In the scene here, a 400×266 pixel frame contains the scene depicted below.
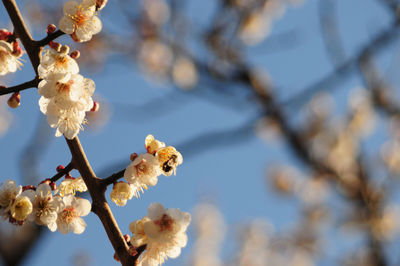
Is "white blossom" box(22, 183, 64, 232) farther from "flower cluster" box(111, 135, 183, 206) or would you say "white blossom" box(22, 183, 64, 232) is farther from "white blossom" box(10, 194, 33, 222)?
"flower cluster" box(111, 135, 183, 206)

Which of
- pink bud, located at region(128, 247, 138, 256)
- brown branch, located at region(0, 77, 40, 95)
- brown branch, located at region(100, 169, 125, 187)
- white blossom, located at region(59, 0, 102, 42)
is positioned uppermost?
white blossom, located at region(59, 0, 102, 42)

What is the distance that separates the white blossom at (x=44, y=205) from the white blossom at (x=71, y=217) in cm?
3

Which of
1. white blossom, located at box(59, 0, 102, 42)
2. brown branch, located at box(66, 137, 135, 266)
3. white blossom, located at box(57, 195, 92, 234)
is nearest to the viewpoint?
brown branch, located at box(66, 137, 135, 266)

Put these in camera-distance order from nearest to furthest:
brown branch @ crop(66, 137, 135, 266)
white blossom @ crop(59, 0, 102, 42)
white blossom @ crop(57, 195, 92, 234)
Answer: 1. brown branch @ crop(66, 137, 135, 266)
2. white blossom @ crop(57, 195, 92, 234)
3. white blossom @ crop(59, 0, 102, 42)

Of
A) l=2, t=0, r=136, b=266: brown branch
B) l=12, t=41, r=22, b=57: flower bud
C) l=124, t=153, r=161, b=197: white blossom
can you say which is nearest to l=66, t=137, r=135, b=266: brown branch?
l=2, t=0, r=136, b=266: brown branch

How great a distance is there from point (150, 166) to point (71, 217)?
0.29 metres

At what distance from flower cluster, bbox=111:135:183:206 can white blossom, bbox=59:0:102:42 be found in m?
0.40

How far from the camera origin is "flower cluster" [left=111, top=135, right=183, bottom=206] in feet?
4.02

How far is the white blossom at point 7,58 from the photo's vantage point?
122 cm

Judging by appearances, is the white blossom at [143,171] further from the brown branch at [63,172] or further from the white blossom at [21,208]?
the white blossom at [21,208]

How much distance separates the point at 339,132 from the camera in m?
6.60

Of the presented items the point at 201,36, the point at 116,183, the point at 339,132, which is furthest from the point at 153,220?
the point at 339,132

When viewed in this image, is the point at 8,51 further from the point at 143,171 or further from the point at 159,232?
the point at 159,232

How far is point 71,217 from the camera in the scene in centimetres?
127
